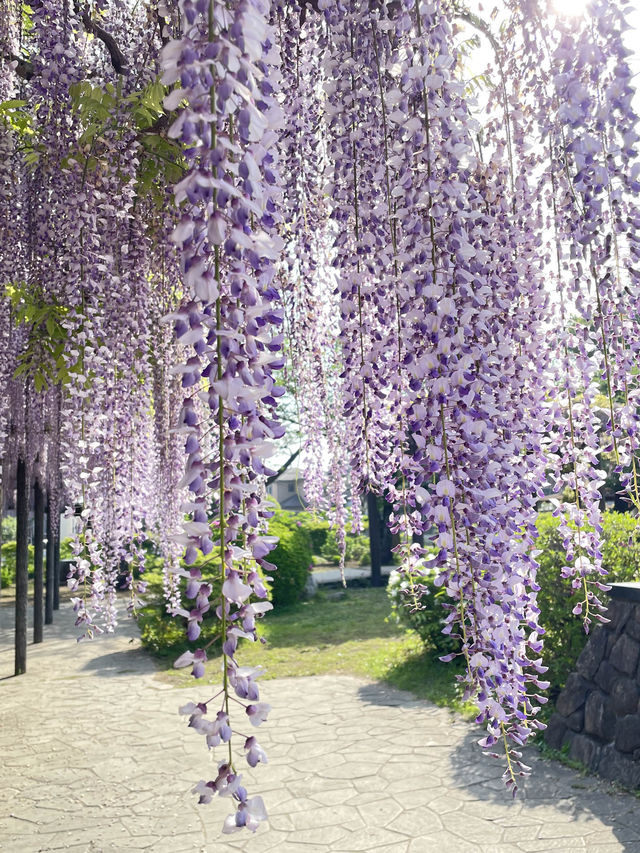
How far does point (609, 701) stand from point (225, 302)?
5883 mm

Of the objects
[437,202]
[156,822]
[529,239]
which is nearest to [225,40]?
[437,202]

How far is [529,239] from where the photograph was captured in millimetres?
2807

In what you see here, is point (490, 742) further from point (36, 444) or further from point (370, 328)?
point (36, 444)

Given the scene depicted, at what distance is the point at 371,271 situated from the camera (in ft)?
8.77

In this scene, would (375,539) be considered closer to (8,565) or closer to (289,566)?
(289,566)

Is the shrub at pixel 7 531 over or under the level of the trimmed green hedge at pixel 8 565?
over

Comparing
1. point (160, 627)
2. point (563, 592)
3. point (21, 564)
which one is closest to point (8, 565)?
point (160, 627)

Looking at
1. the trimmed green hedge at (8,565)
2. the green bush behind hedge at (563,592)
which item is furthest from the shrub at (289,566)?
the trimmed green hedge at (8,565)

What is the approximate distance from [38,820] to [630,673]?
467 cm

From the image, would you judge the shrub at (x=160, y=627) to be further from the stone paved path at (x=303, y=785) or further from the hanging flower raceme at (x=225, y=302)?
the hanging flower raceme at (x=225, y=302)

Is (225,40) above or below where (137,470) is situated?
above

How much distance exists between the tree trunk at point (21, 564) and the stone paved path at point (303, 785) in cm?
118

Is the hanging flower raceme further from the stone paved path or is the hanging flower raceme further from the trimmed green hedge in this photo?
the trimmed green hedge

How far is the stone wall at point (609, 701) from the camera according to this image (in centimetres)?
592
